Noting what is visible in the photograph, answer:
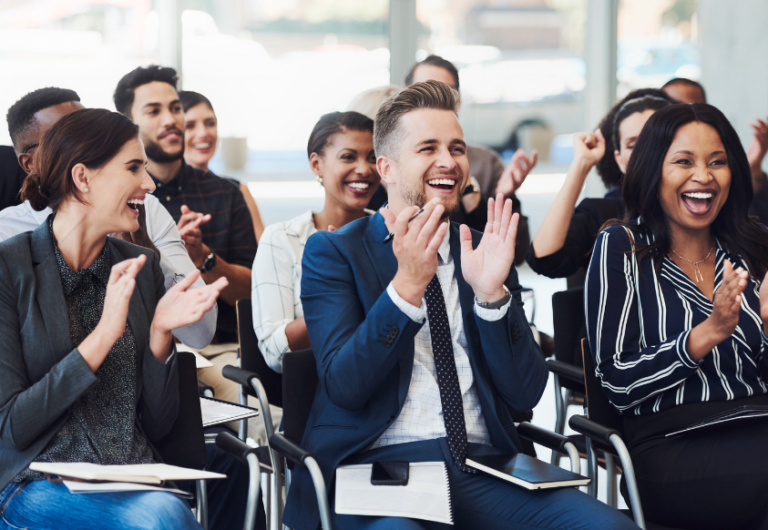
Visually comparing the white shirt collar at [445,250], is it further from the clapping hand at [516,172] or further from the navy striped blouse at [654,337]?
the clapping hand at [516,172]

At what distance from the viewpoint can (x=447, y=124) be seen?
6.65ft

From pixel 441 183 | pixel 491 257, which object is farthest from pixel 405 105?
pixel 491 257

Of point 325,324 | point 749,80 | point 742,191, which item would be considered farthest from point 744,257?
point 749,80

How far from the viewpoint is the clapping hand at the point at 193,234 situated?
264 centimetres

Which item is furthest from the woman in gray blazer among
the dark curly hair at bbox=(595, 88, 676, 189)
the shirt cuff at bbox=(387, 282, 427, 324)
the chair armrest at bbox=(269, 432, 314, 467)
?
the dark curly hair at bbox=(595, 88, 676, 189)

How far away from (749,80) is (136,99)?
405 cm

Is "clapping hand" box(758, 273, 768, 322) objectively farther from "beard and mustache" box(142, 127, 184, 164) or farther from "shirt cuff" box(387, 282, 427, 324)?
"beard and mustache" box(142, 127, 184, 164)

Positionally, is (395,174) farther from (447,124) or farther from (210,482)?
(210,482)

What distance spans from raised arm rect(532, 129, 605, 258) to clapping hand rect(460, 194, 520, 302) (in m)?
0.97

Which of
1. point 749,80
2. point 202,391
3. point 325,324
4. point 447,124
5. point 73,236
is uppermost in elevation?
point 749,80

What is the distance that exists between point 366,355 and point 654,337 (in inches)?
33.2

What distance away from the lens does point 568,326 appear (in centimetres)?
261

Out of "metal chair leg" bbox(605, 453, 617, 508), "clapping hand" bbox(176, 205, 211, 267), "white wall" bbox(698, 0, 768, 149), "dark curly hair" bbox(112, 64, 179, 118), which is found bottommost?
"metal chair leg" bbox(605, 453, 617, 508)

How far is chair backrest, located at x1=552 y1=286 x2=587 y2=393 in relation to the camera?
8.50 feet
